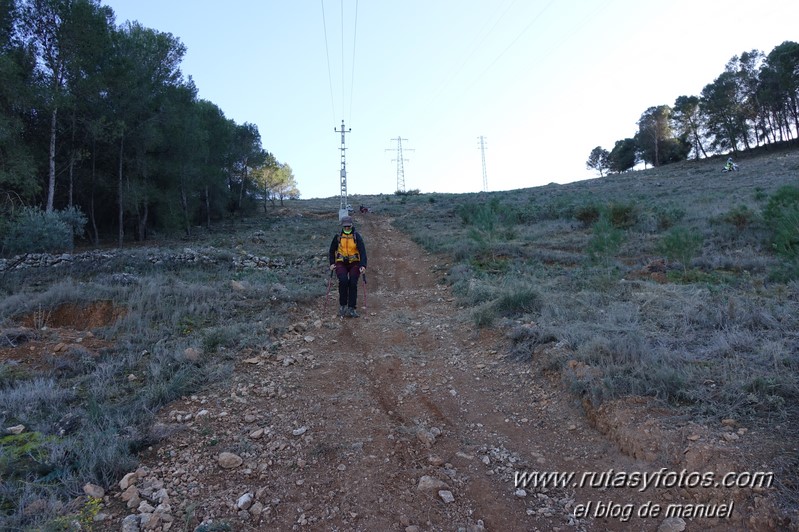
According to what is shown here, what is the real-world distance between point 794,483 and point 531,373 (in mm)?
2639

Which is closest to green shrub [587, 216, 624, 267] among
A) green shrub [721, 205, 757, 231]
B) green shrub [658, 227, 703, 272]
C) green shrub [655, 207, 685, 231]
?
green shrub [658, 227, 703, 272]

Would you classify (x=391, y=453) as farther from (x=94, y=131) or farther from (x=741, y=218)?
(x=94, y=131)

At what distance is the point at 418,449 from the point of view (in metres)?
3.99

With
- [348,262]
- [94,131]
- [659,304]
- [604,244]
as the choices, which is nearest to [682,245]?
[604,244]

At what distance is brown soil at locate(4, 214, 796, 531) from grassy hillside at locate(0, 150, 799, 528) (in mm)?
328

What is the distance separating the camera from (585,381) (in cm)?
450

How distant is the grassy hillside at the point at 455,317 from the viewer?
389 centimetres

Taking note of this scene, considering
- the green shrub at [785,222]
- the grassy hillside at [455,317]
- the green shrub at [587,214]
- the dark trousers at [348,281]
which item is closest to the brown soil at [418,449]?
the grassy hillside at [455,317]

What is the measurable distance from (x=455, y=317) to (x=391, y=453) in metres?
4.28

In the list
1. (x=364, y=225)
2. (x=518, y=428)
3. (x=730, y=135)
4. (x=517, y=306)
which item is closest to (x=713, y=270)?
(x=517, y=306)

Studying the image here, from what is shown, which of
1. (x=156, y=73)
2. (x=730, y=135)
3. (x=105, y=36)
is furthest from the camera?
(x=730, y=135)

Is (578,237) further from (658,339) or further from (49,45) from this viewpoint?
(49,45)

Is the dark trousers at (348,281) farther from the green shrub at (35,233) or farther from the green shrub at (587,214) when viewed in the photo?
the green shrub at (587,214)

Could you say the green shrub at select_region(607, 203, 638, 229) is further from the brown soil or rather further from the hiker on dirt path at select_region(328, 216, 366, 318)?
the brown soil
